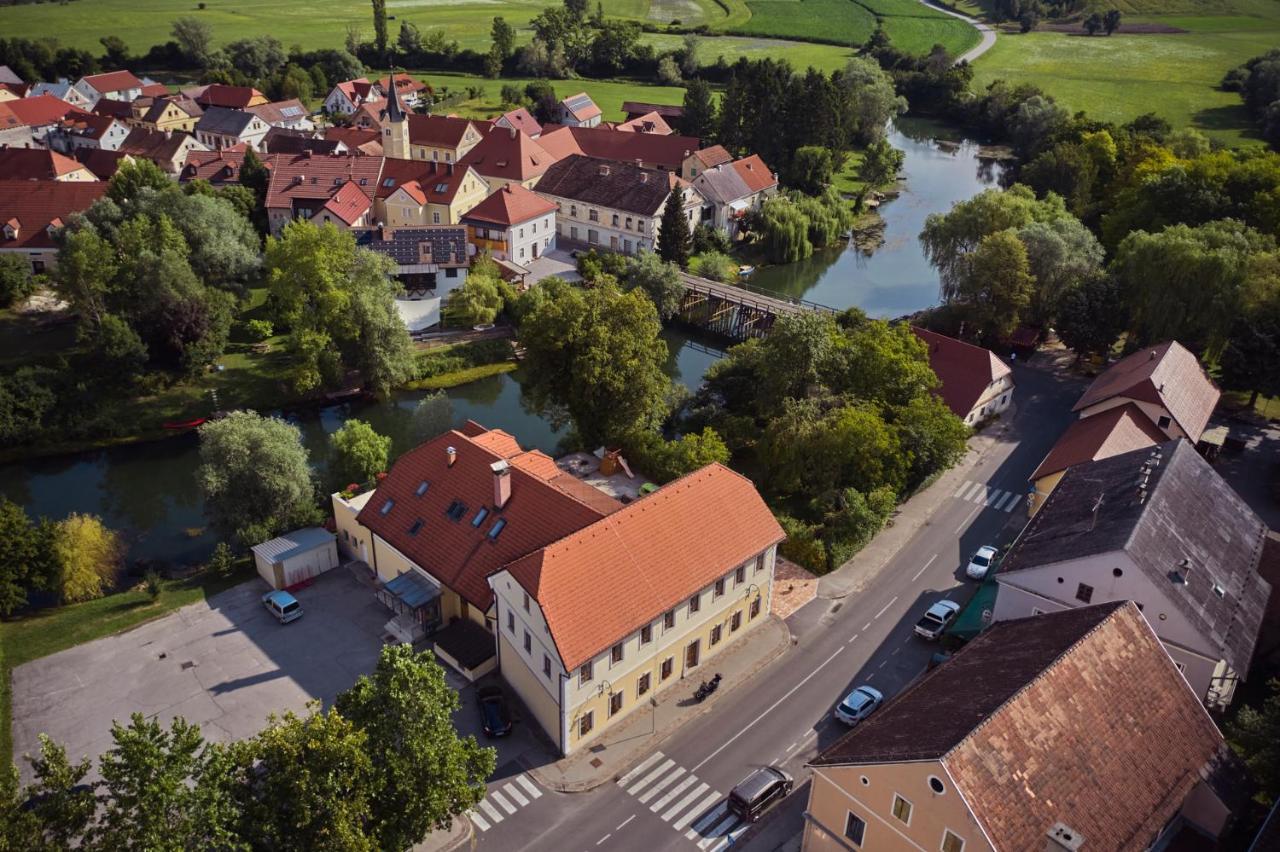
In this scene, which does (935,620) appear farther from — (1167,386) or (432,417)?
(432,417)

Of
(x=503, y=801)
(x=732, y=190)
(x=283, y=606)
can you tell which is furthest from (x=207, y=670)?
(x=732, y=190)

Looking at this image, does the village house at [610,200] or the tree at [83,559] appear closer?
the tree at [83,559]

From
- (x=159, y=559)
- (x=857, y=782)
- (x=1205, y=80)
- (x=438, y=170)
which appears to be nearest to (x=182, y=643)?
(x=159, y=559)

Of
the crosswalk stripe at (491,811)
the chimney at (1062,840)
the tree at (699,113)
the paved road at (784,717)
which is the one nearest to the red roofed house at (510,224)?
the tree at (699,113)

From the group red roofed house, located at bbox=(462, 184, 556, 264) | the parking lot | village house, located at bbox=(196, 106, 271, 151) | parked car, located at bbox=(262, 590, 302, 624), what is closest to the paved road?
the parking lot

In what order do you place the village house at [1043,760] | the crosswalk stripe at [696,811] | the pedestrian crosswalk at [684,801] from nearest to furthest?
the village house at [1043,760] < the pedestrian crosswalk at [684,801] < the crosswalk stripe at [696,811]

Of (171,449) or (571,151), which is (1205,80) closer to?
(571,151)

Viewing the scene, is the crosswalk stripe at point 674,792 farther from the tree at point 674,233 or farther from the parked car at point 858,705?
the tree at point 674,233
